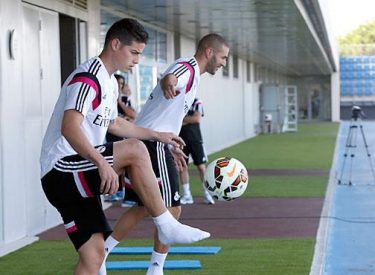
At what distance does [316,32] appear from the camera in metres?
27.4

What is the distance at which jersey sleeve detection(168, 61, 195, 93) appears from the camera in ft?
23.7

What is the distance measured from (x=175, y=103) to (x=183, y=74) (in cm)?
26

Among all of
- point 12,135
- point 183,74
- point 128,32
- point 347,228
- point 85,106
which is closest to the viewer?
point 85,106

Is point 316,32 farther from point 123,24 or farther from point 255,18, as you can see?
point 123,24

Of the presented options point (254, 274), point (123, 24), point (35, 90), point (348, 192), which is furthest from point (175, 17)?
point (123, 24)

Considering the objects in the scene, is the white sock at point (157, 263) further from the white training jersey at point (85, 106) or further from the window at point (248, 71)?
the window at point (248, 71)

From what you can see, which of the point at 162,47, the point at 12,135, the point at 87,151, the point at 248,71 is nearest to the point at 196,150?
the point at 12,135

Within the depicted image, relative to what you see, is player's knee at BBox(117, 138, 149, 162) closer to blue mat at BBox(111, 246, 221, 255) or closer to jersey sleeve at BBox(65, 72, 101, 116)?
jersey sleeve at BBox(65, 72, 101, 116)

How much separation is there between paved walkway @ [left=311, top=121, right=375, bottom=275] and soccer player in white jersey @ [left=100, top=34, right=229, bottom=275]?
185cm

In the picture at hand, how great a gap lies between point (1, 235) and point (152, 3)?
7.48 metres

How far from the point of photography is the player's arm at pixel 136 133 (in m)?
6.41

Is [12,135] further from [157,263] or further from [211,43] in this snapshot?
[211,43]

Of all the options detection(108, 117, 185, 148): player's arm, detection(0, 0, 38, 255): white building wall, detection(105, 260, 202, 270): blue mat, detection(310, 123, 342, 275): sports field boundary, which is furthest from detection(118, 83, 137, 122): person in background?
detection(108, 117, 185, 148): player's arm

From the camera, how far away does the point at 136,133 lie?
6.58m
